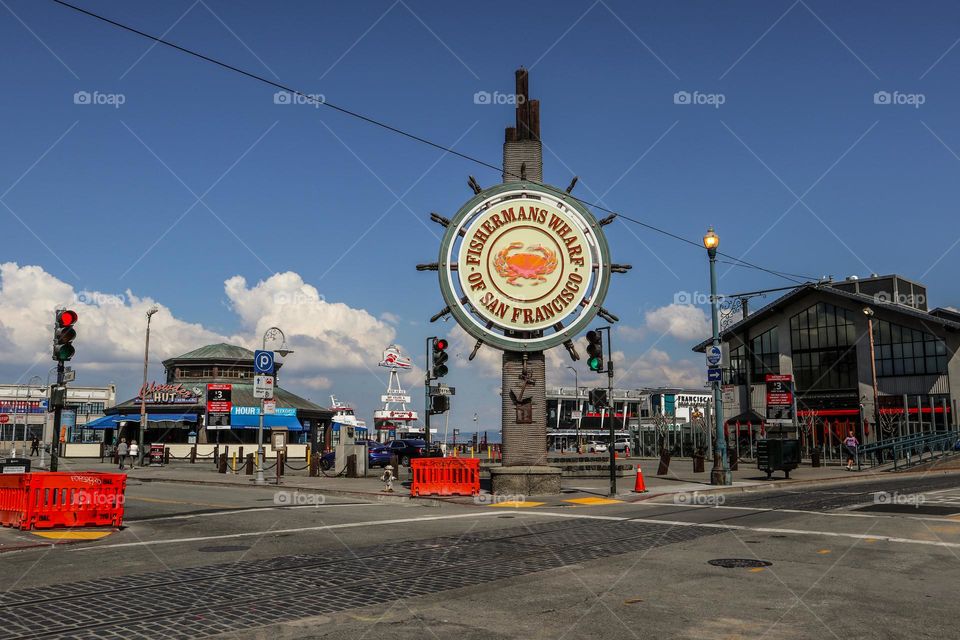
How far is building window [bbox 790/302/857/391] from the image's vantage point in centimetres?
5534

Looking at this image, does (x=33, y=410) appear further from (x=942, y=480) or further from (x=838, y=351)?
(x=942, y=480)

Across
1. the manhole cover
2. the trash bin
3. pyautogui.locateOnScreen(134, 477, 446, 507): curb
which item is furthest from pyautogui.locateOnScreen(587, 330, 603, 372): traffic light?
the trash bin

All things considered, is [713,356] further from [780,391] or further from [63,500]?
[780,391]

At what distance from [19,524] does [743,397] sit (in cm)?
5443

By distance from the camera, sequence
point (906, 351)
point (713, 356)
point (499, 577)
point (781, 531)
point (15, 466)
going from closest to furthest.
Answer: point (499, 577), point (781, 531), point (15, 466), point (713, 356), point (906, 351)

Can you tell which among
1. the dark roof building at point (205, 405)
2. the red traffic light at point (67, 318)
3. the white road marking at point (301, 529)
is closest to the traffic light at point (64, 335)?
the red traffic light at point (67, 318)

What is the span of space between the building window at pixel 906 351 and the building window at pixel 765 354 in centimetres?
769

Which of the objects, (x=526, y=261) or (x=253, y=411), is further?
(x=253, y=411)

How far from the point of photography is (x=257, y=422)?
58.5 m

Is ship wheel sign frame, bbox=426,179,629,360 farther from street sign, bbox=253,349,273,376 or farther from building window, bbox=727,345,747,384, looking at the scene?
building window, bbox=727,345,747,384

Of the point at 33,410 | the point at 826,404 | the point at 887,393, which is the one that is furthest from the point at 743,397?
the point at 33,410

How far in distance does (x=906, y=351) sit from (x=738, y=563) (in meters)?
48.3

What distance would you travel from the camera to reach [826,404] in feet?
184

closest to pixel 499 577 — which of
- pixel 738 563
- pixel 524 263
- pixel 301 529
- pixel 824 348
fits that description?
pixel 738 563
